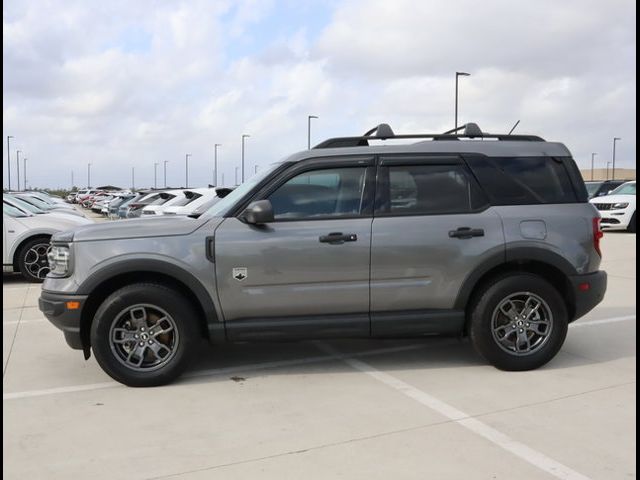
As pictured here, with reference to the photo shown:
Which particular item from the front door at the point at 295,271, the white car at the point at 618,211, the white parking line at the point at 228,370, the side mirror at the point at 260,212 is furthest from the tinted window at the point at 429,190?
the white car at the point at 618,211

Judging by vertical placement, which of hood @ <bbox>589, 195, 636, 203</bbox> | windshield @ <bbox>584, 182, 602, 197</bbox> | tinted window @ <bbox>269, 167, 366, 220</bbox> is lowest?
tinted window @ <bbox>269, 167, 366, 220</bbox>

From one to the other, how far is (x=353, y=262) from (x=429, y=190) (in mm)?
911

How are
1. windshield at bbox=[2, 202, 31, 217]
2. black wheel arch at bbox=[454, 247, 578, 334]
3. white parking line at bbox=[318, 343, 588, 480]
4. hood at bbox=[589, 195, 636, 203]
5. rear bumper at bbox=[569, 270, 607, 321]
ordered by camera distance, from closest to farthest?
white parking line at bbox=[318, 343, 588, 480] → black wheel arch at bbox=[454, 247, 578, 334] → rear bumper at bbox=[569, 270, 607, 321] → windshield at bbox=[2, 202, 31, 217] → hood at bbox=[589, 195, 636, 203]

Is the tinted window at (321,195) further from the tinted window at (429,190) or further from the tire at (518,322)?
the tire at (518,322)

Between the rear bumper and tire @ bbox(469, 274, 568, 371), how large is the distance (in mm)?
155

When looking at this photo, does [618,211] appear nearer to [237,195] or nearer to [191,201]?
[191,201]

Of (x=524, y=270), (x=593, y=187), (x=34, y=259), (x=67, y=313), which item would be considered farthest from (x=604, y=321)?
(x=593, y=187)

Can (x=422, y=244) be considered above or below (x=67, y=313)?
above

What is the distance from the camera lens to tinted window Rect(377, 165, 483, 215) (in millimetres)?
5066

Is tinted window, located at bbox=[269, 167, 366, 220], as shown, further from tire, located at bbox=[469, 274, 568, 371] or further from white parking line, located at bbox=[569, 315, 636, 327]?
white parking line, located at bbox=[569, 315, 636, 327]

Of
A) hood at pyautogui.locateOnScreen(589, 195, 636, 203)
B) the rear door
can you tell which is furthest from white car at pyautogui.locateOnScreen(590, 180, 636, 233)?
the rear door

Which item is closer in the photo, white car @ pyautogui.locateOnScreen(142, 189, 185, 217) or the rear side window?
the rear side window

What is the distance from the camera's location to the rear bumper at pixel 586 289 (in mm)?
5152

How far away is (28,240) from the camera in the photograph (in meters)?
10.3
